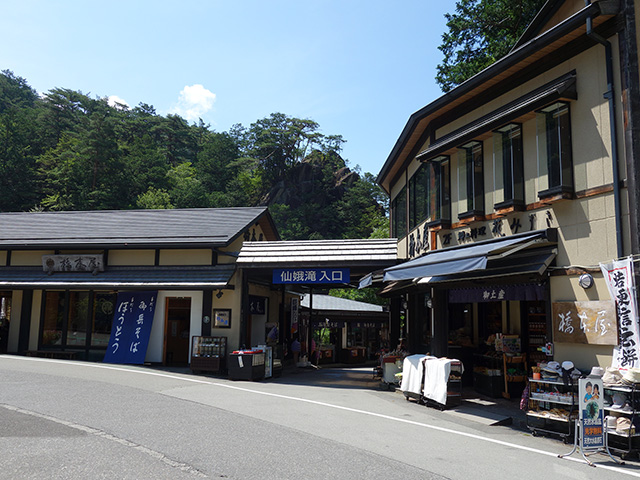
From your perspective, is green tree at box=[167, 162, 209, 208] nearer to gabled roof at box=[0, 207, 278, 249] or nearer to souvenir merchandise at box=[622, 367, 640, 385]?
gabled roof at box=[0, 207, 278, 249]

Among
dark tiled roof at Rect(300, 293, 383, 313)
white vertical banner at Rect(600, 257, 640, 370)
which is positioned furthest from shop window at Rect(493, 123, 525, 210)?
dark tiled roof at Rect(300, 293, 383, 313)

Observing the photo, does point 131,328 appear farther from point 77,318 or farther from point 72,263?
point 72,263

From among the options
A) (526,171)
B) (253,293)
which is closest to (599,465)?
(526,171)

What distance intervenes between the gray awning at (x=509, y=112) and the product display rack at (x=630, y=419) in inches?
212

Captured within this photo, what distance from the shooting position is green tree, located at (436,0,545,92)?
2357cm

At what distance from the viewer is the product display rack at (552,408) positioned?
8.25 metres

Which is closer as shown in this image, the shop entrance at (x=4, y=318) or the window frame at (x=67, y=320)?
the window frame at (x=67, y=320)

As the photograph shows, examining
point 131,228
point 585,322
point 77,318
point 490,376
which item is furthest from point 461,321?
point 77,318

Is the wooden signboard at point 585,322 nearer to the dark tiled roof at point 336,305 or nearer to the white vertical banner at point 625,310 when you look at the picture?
the white vertical banner at point 625,310

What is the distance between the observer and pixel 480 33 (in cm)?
2600

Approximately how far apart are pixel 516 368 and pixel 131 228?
612 inches

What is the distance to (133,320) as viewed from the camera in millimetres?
18328

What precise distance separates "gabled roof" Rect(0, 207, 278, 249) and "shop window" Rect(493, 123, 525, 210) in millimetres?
9877

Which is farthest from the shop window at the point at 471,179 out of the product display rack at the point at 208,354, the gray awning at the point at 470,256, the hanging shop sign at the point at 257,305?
the hanging shop sign at the point at 257,305
